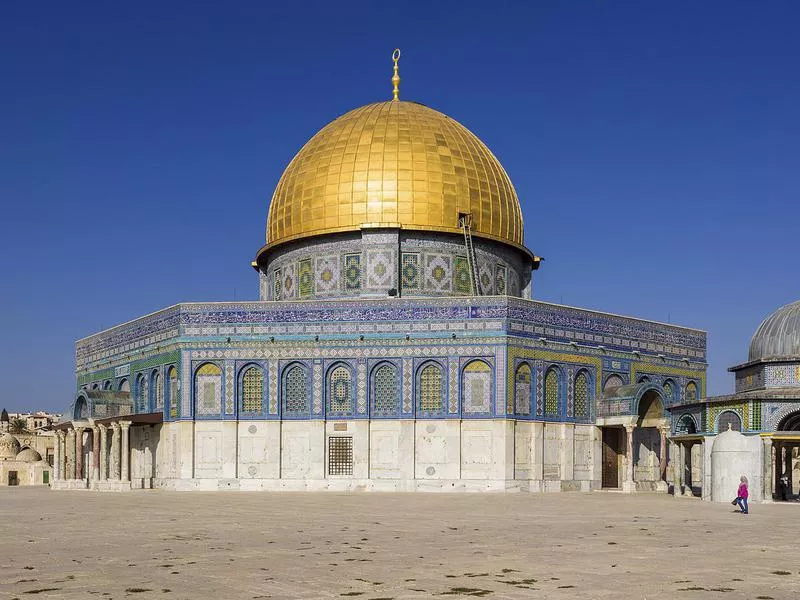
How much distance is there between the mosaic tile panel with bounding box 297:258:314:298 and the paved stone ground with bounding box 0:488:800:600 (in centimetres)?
1673

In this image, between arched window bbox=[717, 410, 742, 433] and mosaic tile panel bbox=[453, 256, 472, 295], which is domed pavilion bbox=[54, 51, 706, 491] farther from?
arched window bbox=[717, 410, 742, 433]

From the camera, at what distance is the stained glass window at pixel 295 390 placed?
35688 mm

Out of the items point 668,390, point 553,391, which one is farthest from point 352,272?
point 668,390

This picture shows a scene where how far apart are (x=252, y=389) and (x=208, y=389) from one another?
1.47m

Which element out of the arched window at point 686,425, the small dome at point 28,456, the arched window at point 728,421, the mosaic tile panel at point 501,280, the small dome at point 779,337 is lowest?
the small dome at point 28,456

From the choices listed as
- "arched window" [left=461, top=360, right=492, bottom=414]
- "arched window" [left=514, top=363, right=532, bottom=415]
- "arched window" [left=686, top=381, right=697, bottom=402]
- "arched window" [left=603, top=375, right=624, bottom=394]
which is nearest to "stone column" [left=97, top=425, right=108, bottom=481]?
"arched window" [left=461, top=360, right=492, bottom=414]

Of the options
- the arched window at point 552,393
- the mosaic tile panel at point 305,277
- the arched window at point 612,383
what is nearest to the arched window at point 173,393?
the mosaic tile panel at point 305,277

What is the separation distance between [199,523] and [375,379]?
16.7m

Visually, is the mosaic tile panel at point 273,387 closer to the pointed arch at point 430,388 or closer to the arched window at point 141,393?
the pointed arch at point 430,388

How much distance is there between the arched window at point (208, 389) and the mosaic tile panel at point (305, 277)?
Answer: 5.60 metres

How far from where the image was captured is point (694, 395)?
1642 inches

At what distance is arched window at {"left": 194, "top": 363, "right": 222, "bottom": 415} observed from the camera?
118ft

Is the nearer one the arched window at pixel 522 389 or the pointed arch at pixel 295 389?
the arched window at pixel 522 389

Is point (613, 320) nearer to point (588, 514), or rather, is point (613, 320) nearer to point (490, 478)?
point (490, 478)
